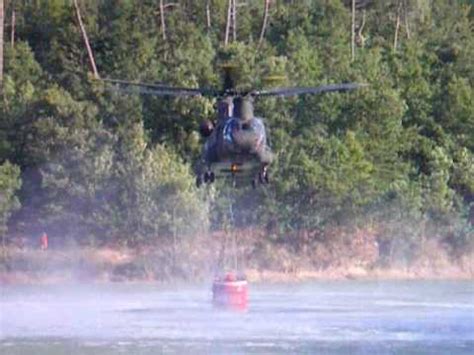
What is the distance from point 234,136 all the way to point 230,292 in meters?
9.95

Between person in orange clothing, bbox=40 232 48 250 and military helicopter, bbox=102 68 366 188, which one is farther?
person in orange clothing, bbox=40 232 48 250

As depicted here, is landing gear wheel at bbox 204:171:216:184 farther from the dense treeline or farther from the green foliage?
the green foliage

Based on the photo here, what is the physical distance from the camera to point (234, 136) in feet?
109

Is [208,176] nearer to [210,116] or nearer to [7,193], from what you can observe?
[210,116]

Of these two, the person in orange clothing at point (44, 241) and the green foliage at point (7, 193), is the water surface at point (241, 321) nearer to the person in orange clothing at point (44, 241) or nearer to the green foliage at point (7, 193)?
the person in orange clothing at point (44, 241)

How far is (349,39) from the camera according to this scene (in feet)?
261

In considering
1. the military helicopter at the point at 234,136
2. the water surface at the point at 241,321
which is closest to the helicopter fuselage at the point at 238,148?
the military helicopter at the point at 234,136

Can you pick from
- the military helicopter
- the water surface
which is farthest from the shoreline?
the military helicopter

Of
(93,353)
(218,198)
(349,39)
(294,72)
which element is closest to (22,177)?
(218,198)

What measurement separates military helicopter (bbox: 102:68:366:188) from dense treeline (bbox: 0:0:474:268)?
24.1m

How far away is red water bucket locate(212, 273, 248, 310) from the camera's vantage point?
4256 cm

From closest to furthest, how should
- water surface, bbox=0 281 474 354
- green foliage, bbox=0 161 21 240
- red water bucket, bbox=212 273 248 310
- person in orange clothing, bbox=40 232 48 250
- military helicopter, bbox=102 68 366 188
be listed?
military helicopter, bbox=102 68 366 188
water surface, bbox=0 281 474 354
red water bucket, bbox=212 273 248 310
person in orange clothing, bbox=40 232 48 250
green foliage, bbox=0 161 21 240

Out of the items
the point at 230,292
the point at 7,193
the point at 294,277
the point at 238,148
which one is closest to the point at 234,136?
the point at 238,148

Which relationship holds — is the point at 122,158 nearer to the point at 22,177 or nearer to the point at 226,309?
the point at 22,177
